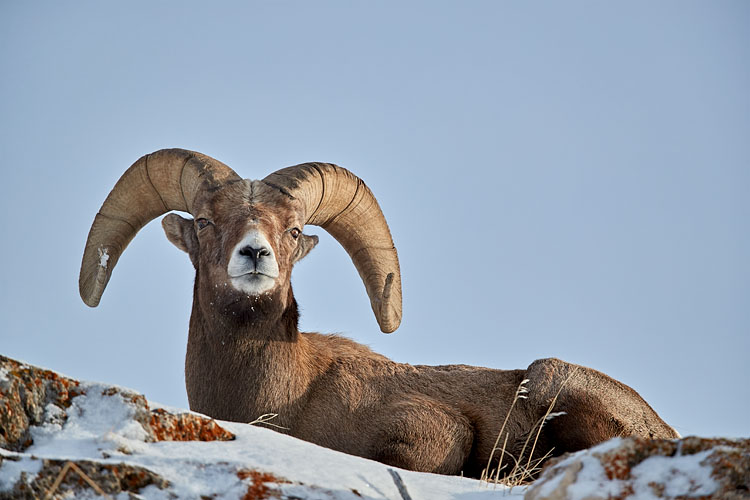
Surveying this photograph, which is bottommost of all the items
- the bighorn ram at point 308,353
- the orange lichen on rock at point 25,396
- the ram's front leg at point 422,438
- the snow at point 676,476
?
the orange lichen on rock at point 25,396

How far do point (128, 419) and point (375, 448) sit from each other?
4535 millimetres

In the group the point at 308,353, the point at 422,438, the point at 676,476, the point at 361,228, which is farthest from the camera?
the point at 361,228

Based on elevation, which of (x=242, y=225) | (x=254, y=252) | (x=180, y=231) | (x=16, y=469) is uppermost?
(x=180, y=231)

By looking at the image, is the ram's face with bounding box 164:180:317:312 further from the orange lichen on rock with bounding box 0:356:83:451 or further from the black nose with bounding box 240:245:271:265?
the orange lichen on rock with bounding box 0:356:83:451

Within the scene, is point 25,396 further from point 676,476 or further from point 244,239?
point 244,239

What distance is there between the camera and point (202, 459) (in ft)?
13.0

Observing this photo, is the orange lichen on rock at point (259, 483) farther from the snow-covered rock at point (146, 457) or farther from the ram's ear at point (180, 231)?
the ram's ear at point (180, 231)

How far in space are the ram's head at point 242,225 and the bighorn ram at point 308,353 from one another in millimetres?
14

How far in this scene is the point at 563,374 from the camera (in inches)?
368

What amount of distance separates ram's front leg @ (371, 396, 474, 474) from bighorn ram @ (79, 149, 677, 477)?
0.01 metres

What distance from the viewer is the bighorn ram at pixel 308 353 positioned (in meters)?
8.42

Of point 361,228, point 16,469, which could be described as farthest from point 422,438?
point 16,469

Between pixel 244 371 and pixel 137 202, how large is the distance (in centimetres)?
272

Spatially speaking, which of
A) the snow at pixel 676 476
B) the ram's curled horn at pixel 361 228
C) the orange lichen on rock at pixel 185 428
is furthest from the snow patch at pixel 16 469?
the ram's curled horn at pixel 361 228
